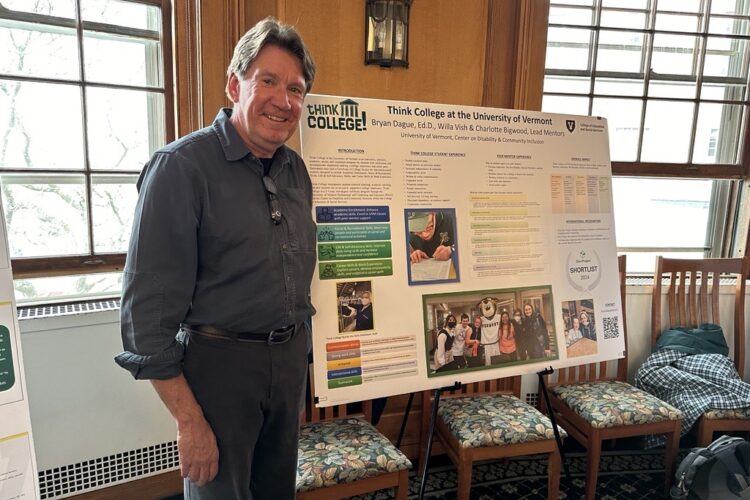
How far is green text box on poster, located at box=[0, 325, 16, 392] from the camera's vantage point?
0.86 metres

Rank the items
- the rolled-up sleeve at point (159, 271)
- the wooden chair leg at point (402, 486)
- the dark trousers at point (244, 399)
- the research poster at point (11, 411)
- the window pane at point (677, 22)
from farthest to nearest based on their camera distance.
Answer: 1. the window pane at point (677, 22)
2. the wooden chair leg at point (402, 486)
3. the dark trousers at point (244, 399)
4. the rolled-up sleeve at point (159, 271)
5. the research poster at point (11, 411)

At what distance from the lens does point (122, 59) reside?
6.03 ft

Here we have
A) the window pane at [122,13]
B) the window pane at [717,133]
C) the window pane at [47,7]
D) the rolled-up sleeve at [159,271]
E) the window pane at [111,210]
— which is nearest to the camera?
the rolled-up sleeve at [159,271]

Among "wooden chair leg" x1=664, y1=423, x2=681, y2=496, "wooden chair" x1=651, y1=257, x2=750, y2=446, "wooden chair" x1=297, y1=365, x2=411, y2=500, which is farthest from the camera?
"wooden chair" x1=651, y1=257, x2=750, y2=446

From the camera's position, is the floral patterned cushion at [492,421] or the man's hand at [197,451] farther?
the floral patterned cushion at [492,421]

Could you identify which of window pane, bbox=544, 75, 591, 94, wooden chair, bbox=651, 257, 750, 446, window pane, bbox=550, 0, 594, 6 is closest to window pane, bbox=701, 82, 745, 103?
window pane, bbox=544, 75, 591, 94

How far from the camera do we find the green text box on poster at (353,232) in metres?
1.45

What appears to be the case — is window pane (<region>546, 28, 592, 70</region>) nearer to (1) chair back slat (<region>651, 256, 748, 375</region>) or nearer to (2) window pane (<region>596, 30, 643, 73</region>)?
(2) window pane (<region>596, 30, 643, 73</region>)

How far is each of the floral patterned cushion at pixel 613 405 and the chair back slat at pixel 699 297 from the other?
1.62ft

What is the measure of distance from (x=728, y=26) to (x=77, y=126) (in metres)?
3.21

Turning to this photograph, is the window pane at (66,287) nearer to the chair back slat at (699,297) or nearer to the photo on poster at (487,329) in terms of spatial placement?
the photo on poster at (487,329)

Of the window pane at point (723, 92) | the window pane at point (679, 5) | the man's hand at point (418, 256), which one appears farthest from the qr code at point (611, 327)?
the window pane at point (679, 5)

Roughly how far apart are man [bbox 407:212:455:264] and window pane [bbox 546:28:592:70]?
4.55 ft

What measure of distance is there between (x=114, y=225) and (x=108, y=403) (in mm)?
678
